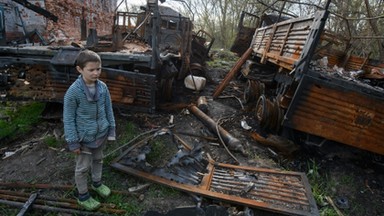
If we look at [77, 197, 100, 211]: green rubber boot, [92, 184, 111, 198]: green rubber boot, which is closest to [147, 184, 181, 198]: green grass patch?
[92, 184, 111, 198]: green rubber boot

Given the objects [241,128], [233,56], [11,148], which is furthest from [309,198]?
[233,56]

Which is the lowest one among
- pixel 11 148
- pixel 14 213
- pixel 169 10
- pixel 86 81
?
pixel 11 148

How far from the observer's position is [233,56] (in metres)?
16.6

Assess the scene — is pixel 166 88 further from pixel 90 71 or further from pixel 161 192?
pixel 90 71

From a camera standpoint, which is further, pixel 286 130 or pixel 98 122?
pixel 286 130

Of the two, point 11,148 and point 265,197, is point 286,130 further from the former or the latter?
point 11,148

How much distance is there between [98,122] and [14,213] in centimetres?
136

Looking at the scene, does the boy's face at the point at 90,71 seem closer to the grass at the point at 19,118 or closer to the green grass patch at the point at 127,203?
the green grass patch at the point at 127,203

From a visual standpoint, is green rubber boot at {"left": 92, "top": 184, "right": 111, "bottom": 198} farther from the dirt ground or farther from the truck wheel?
the truck wheel

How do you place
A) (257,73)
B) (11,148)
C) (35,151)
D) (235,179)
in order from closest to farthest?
(235,179), (35,151), (11,148), (257,73)

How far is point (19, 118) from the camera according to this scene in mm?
4680

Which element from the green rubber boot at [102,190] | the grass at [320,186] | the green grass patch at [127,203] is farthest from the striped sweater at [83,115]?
the grass at [320,186]

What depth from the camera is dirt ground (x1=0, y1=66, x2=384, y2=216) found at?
2955mm

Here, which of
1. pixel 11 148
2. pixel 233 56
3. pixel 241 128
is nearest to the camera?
pixel 11 148
